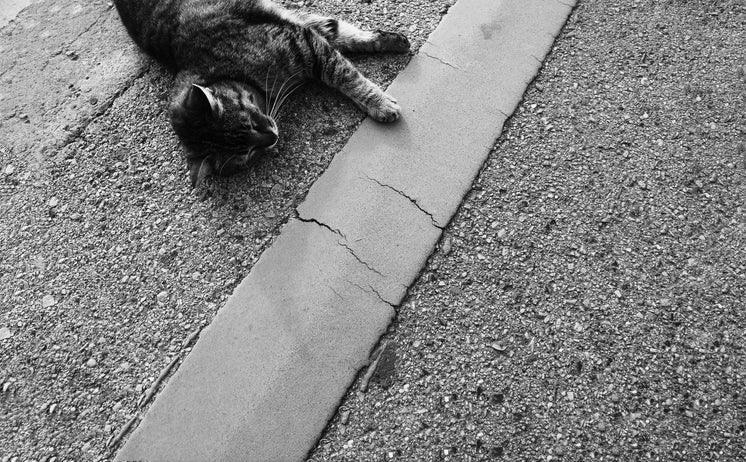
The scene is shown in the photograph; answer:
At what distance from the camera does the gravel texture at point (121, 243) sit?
243cm

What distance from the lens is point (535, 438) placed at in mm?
2094

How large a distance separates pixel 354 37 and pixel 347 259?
5.15 feet

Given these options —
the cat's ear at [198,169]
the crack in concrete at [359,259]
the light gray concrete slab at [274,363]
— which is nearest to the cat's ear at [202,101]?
the cat's ear at [198,169]

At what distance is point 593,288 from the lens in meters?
2.37

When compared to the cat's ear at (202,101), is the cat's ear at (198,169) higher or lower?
lower

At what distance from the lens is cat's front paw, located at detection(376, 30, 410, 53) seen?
3164 mm

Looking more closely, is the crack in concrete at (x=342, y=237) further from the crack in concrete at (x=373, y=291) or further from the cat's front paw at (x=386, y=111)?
the cat's front paw at (x=386, y=111)

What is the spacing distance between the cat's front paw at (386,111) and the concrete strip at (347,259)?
60 millimetres

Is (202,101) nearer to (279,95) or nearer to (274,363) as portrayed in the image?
(279,95)

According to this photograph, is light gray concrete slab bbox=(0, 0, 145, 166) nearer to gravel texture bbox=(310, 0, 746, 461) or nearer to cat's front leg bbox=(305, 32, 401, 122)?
cat's front leg bbox=(305, 32, 401, 122)

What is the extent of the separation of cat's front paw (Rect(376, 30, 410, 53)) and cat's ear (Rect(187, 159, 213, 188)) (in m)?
1.35

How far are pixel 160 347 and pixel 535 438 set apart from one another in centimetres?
186

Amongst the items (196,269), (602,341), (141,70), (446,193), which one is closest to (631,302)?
(602,341)

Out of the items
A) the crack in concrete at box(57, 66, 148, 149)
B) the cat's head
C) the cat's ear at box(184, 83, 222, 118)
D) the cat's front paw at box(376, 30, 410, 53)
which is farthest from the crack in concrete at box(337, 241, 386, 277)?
the crack in concrete at box(57, 66, 148, 149)
